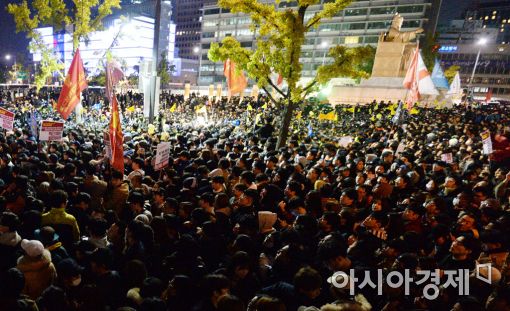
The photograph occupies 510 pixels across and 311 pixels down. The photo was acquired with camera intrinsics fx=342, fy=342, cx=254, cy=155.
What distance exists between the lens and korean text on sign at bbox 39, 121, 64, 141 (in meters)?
8.33

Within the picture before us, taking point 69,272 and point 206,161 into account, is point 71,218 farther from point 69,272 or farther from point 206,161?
point 206,161

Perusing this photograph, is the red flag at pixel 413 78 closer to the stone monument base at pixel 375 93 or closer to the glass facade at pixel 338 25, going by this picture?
the stone monument base at pixel 375 93

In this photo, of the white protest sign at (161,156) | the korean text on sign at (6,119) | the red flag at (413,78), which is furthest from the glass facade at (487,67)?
the korean text on sign at (6,119)

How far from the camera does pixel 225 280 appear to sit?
3.07m

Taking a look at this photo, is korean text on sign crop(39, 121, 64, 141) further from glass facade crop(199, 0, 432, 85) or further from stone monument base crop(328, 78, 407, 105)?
glass facade crop(199, 0, 432, 85)

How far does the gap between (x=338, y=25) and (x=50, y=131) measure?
7915 cm

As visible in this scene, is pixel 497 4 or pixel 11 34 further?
pixel 497 4

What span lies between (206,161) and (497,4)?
5909 inches

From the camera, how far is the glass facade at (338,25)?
234 feet

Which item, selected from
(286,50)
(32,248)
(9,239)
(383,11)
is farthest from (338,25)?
(32,248)

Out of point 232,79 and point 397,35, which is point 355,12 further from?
point 232,79

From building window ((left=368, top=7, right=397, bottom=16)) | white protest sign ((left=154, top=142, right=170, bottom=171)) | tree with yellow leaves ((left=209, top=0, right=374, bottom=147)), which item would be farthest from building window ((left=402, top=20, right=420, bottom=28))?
white protest sign ((left=154, top=142, right=170, bottom=171))

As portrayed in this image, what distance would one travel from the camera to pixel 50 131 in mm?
8500

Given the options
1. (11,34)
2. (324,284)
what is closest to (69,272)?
(324,284)
